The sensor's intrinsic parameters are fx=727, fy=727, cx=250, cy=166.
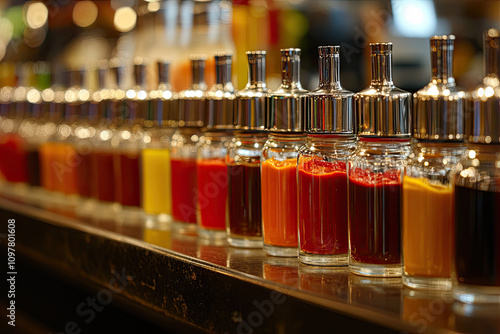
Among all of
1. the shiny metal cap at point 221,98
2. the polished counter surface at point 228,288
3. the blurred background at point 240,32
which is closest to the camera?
the polished counter surface at point 228,288

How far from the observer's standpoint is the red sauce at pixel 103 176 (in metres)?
1.62

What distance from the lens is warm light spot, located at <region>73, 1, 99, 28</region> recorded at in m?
4.15

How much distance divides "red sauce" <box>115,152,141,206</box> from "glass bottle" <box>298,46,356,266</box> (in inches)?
24.3

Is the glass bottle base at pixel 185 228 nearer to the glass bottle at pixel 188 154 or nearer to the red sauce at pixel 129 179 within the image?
the glass bottle at pixel 188 154

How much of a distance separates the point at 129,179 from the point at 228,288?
646 millimetres

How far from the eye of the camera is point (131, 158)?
4.99 feet

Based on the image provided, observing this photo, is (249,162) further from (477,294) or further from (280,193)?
(477,294)

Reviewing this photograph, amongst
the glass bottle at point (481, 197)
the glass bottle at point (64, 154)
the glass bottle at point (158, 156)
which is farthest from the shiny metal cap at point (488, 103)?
the glass bottle at point (64, 154)

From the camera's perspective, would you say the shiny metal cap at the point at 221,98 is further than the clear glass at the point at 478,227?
Yes

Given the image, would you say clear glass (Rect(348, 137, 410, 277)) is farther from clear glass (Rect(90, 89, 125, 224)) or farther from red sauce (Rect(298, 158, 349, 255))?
clear glass (Rect(90, 89, 125, 224))

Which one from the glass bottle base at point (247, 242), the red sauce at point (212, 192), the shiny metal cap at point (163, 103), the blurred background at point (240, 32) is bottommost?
the glass bottle base at point (247, 242)

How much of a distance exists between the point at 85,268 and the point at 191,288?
0.38m

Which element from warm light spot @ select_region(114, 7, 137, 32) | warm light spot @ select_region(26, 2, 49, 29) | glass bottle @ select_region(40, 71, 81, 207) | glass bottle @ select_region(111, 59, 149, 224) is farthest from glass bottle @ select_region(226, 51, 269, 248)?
warm light spot @ select_region(26, 2, 49, 29)

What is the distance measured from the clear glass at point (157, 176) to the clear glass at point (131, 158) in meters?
0.04
